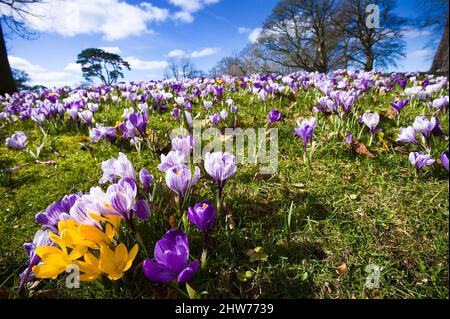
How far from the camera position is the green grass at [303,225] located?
1.22 metres

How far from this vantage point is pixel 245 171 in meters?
2.18

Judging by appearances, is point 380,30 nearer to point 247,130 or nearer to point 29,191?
point 247,130

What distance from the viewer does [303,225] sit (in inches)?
61.2

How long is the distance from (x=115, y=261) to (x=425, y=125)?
2044 mm

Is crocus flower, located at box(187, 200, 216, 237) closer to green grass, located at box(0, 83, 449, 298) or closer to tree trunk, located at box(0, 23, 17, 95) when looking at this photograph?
green grass, located at box(0, 83, 449, 298)

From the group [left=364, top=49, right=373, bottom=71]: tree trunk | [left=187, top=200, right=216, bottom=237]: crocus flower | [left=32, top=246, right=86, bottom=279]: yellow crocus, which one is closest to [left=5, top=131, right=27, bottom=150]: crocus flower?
[left=32, top=246, right=86, bottom=279]: yellow crocus

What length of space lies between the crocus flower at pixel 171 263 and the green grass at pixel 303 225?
0.43 ft

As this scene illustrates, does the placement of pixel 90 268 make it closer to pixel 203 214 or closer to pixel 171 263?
pixel 171 263

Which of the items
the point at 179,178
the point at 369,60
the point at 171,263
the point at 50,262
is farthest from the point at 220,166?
the point at 369,60

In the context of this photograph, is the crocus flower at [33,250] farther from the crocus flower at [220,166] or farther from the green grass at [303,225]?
the crocus flower at [220,166]

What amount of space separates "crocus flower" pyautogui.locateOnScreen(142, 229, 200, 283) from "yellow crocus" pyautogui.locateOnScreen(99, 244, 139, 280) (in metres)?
0.12

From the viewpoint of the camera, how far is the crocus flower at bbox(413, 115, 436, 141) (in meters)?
1.89

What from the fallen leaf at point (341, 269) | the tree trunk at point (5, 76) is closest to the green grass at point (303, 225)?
the fallen leaf at point (341, 269)
